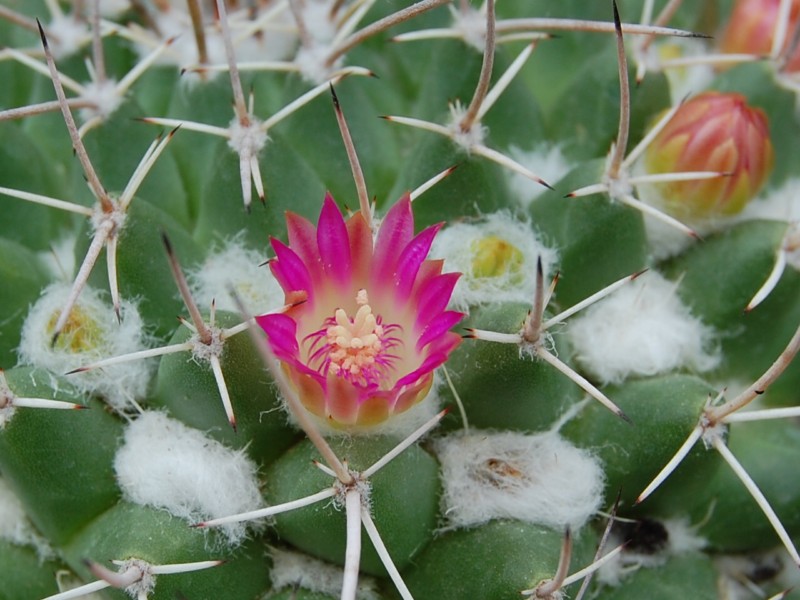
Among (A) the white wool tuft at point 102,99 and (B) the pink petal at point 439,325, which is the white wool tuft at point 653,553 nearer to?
(B) the pink petal at point 439,325

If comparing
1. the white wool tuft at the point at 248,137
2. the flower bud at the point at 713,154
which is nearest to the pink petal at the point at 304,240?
the white wool tuft at the point at 248,137

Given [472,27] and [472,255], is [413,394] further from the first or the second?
[472,27]

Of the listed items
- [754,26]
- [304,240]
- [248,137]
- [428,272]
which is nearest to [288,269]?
[304,240]

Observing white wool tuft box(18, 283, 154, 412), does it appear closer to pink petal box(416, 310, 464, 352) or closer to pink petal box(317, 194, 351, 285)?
pink petal box(317, 194, 351, 285)

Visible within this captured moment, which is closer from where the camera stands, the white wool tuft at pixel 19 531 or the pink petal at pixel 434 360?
the pink petal at pixel 434 360

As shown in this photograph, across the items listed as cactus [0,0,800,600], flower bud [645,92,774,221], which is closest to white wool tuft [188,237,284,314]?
cactus [0,0,800,600]

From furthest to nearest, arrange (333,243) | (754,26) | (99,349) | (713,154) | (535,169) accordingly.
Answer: (754,26), (535,169), (713,154), (99,349), (333,243)

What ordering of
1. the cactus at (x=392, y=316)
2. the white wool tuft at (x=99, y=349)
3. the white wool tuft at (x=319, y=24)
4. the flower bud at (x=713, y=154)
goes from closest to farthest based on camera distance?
the cactus at (x=392, y=316) → the white wool tuft at (x=99, y=349) → the flower bud at (x=713, y=154) → the white wool tuft at (x=319, y=24)
